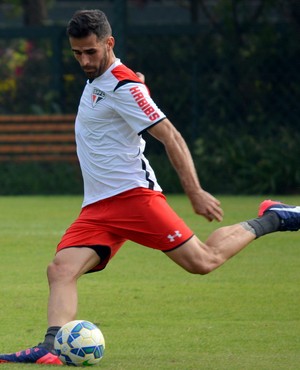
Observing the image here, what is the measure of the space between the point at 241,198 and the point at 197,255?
11.3m

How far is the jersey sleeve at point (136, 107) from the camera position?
23.1 feet

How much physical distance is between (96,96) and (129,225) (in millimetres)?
820

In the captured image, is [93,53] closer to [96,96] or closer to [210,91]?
[96,96]

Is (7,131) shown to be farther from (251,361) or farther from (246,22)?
(251,361)

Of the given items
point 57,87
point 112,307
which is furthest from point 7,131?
point 112,307

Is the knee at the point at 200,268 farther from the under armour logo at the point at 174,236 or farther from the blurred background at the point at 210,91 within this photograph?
the blurred background at the point at 210,91

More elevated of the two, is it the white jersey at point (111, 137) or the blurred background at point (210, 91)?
the white jersey at point (111, 137)

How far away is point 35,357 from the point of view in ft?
23.2

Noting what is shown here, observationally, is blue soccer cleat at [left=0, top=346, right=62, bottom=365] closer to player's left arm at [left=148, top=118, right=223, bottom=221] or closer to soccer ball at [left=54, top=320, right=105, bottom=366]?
soccer ball at [left=54, top=320, right=105, bottom=366]

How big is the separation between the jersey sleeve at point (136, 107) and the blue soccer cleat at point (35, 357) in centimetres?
142

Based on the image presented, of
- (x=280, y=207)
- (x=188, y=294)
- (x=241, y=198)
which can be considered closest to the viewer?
(x=280, y=207)

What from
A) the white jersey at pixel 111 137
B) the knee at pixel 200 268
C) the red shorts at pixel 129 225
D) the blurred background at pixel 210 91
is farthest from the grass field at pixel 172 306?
the blurred background at pixel 210 91

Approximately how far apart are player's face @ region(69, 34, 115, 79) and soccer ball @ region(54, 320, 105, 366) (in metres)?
1.53

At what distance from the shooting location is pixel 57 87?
21.0 m
